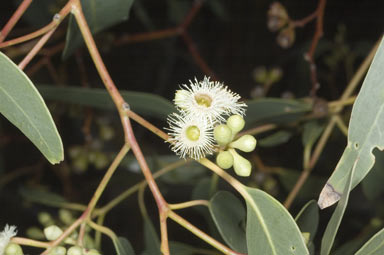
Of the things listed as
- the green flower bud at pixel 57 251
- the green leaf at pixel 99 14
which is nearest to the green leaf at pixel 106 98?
the green leaf at pixel 99 14

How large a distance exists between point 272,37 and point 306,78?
0.47 meters

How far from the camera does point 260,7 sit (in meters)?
2.47

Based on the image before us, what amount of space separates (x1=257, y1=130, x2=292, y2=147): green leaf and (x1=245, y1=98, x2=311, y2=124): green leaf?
0.35 ft

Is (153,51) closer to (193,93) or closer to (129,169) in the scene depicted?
(129,169)

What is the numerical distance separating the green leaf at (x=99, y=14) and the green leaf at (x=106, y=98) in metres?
0.14

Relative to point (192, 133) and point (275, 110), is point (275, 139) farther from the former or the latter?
point (192, 133)

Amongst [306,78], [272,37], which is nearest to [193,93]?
[306,78]

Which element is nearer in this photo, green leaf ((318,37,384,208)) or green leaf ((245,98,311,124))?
green leaf ((318,37,384,208))

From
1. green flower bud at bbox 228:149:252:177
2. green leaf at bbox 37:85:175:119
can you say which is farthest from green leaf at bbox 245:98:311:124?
green flower bud at bbox 228:149:252:177

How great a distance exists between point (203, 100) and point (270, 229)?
293mm

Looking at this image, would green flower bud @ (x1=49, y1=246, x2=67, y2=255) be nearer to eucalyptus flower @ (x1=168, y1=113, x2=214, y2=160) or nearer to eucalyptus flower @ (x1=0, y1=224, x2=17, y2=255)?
eucalyptus flower @ (x1=0, y1=224, x2=17, y2=255)

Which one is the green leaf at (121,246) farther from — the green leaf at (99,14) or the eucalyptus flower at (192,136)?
the green leaf at (99,14)

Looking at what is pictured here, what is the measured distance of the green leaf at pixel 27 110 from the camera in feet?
3.21

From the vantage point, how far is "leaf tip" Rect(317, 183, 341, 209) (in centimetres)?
98
